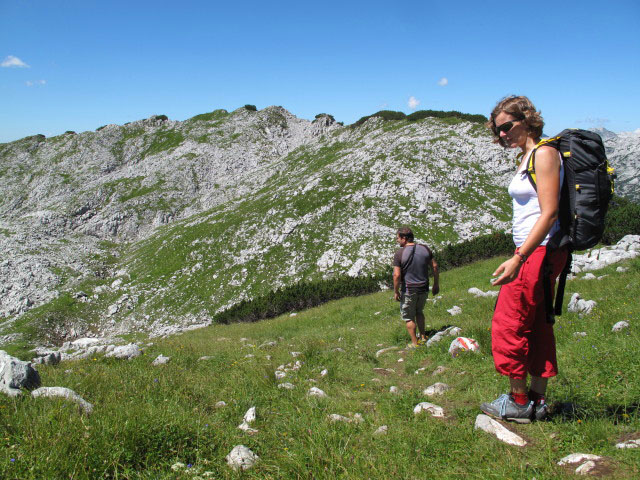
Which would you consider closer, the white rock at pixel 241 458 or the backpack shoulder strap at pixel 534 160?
the white rock at pixel 241 458

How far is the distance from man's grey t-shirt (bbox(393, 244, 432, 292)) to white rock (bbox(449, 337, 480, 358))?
1.91 meters

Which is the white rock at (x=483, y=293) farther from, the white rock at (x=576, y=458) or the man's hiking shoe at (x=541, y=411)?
the white rock at (x=576, y=458)

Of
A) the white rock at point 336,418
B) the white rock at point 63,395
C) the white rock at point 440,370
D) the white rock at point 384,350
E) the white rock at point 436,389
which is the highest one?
the white rock at point 63,395

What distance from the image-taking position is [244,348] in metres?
10.1

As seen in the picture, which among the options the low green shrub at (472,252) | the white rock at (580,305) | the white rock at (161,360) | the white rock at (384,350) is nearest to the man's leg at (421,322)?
the white rock at (384,350)

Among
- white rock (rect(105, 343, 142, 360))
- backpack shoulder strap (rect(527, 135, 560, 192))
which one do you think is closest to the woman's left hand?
backpack shoulder strap (rect(527, 135, 560, 192))

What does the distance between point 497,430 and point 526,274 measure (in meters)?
1.74

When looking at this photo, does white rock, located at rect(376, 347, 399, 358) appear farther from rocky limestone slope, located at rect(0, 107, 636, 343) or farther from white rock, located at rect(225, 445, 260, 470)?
rocky limestone slope, located at rect(0, 107, 636, 343)

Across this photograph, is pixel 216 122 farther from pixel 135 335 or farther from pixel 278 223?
pixel 135 335

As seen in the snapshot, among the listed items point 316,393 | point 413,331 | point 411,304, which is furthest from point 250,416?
Answer: point 411,304

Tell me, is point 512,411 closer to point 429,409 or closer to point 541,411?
point 541,411

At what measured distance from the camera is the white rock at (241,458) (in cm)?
357

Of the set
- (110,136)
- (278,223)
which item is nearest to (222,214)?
(278,223)

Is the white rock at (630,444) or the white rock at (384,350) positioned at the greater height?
the white rock at (630,444)
